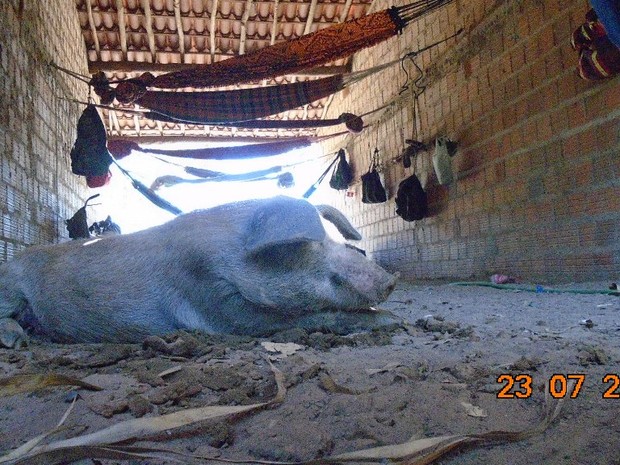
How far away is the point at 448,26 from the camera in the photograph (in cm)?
547

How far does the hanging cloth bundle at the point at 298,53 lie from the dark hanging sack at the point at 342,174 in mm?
3145

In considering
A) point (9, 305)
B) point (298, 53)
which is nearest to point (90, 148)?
A: point (298, 53)

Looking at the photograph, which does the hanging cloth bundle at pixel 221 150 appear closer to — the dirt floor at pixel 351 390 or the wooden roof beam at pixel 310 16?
the wooden roof beam at pixel 310 16

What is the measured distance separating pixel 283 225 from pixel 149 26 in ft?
22.7

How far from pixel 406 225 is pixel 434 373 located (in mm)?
5388

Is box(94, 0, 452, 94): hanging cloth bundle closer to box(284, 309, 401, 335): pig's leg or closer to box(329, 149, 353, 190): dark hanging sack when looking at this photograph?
box(329, 149, 353, 190): dark hanging sack

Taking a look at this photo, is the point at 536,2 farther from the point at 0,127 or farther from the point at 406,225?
the point at 0,127

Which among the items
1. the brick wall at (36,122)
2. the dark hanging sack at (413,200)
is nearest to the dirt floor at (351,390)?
the brick wall at (36,122)

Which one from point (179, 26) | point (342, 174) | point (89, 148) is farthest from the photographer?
point (342, 174)

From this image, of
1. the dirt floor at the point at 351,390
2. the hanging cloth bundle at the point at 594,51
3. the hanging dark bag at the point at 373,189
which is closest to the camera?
the dirt floor at the point at 351,390

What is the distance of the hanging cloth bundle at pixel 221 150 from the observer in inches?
292

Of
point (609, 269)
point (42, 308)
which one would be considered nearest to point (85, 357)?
point (42, 308)

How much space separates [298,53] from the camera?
525cm

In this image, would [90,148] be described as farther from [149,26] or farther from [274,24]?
[274,24]
